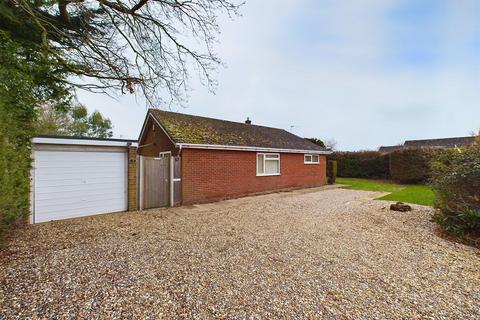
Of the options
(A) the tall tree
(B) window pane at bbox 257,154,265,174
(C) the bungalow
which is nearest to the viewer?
(A) the tall tree

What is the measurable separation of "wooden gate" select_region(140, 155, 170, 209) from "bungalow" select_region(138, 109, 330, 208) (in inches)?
1.5

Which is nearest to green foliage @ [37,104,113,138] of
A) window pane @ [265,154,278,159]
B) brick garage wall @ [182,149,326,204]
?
brick garage wall @ [182,149,326,204]

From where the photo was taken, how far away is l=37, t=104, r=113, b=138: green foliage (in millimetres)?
18270

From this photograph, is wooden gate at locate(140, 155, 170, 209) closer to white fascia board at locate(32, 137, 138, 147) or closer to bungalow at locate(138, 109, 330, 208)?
bungalow at locate(138, 109, 330, 208)

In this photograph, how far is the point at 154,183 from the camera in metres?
9.29

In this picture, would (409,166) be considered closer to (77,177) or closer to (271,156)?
(271,156)

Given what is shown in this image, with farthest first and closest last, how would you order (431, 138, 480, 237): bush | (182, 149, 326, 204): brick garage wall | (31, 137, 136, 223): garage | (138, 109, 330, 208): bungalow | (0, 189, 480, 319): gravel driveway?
(182, 149, 326, 204): brick garage wall, (138, 109, 330, 208): bungalow, (31, 137, 136, 223): garage, (431, 138, 480, 237): bush, (0, 189, 480, 319): gravel driveway

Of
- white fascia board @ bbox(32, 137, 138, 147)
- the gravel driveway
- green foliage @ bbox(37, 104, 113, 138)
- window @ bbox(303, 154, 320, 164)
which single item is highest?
green foliage @ bbox(37, 104, 113, 138)

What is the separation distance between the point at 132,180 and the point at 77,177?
1.72 metres

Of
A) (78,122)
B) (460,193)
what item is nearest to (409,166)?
(460,193)

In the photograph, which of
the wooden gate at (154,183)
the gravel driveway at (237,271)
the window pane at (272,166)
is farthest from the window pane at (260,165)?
the gravel driveway at (237,271)

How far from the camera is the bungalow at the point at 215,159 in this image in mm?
9742

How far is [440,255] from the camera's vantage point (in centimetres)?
468

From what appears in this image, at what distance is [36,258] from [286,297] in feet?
14.4
